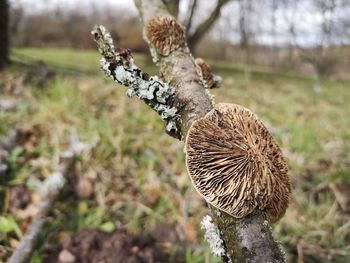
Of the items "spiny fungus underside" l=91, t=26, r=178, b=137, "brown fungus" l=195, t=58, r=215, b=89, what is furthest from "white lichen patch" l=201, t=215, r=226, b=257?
"brown fungus" l=195, t=58, r=215, b=89

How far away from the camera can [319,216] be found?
2.78 meters

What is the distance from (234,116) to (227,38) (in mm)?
23114

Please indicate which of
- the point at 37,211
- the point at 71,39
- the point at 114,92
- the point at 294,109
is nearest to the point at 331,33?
the point at 294,109

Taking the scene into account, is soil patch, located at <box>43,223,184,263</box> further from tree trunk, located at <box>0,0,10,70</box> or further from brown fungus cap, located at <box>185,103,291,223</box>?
tree trunk, located at <box>0,0,10,70</box>

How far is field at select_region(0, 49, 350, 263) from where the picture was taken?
7.86 feet

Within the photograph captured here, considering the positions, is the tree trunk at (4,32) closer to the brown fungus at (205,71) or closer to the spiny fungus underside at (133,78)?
the brown fungus at (205,71)

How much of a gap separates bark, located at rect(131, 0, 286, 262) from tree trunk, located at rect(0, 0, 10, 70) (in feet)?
18.0

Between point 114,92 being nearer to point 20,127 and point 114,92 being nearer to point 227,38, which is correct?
point 20,127

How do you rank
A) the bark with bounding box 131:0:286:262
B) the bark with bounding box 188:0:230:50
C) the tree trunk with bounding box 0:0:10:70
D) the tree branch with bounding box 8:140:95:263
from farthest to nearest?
the bark with bounding box 188:0:230:50 → the tree trunk with bounding box 0:0:10:70 → the tree branch with bounding box 8:140:95:263 → the bark with bounding box 131:0:286:262

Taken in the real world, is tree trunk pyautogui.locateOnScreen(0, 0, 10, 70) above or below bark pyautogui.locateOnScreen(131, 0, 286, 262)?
below

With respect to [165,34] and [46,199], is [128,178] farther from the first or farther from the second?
[165,34]

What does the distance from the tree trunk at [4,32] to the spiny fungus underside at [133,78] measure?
5630 millimetres

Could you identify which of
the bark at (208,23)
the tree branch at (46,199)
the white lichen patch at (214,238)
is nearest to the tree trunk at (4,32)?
the tree branch at (46,199)

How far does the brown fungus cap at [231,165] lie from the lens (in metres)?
0.90
